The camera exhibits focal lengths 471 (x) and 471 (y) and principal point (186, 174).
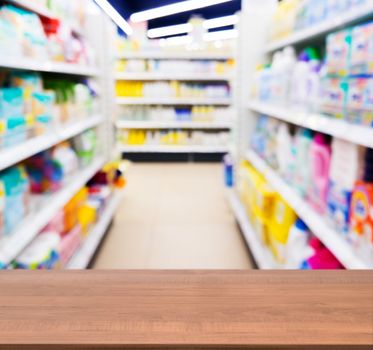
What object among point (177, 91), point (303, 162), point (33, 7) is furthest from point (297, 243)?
point (177, 91)

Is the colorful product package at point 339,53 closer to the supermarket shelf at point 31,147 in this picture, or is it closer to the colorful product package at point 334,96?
the colorful product package at point 334,96

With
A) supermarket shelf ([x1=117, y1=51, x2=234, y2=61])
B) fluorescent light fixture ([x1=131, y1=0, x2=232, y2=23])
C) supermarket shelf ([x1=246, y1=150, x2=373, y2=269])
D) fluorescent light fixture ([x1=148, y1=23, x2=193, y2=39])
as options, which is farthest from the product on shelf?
fluorescent light fixture ([x1=148, y1=23, x2=193, y2=39])

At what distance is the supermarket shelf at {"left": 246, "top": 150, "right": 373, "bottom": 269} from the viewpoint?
155 centimetres

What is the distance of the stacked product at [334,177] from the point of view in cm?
159

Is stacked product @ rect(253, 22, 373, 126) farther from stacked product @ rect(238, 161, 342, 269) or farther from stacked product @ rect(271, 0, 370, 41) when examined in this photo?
stacked product @ rect(238, 161, 342, 269)

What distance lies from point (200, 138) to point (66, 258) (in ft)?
14.5

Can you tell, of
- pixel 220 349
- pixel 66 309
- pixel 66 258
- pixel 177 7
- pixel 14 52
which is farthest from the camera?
pixel 177 7

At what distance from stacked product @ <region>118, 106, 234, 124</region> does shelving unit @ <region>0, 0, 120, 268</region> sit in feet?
9.04

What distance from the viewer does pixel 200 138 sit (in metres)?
6.79

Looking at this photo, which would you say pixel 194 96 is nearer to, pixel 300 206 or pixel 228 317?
pixel 300 206

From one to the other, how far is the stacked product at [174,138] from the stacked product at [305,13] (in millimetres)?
3321

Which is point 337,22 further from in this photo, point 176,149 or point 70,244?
point 176,149

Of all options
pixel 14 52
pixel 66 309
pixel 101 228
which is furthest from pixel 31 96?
pixel 66 309

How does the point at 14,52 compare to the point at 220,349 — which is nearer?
the point at 220,349
